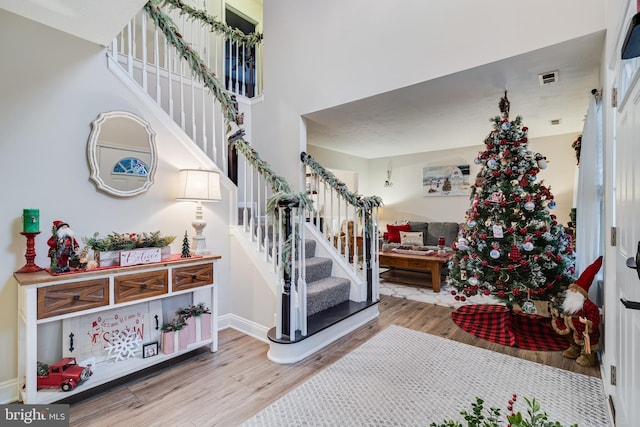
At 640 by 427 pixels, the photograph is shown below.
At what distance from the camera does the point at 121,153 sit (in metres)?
2.46

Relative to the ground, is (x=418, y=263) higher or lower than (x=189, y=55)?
lower

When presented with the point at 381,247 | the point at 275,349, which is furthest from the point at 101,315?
the point at 381,247

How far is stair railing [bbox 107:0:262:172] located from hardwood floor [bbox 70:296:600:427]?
73.6 inches

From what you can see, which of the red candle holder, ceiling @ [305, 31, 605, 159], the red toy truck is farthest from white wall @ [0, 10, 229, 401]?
ceiling @ [305, 31, 605, 159]

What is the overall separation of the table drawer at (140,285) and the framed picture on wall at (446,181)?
606cm

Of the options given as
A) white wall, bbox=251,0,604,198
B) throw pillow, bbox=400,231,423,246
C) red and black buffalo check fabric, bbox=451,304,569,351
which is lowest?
red and black buffalo check fabric, bbox=451,304,569,351

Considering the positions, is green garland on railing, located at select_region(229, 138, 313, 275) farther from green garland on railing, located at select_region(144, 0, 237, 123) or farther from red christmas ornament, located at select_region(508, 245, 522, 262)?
red christmas ornament, located at select_region(508, 245, 522, 262)

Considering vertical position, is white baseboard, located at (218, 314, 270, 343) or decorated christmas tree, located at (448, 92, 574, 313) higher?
decorated christmas tree, located at (448, 92, 574, 313)

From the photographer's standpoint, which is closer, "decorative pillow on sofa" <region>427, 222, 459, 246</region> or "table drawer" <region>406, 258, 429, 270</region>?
"table drawer" <region>406, 258, 429, 270</region>

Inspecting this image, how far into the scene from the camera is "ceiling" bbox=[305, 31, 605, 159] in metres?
2.70

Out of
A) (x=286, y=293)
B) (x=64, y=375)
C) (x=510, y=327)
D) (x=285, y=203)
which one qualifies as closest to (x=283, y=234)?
(x=285, y=203)

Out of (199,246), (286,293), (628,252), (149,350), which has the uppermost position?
(628,252)

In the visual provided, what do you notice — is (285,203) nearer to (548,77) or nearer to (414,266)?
(548,77)

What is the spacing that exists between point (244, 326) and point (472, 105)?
3.76 m
